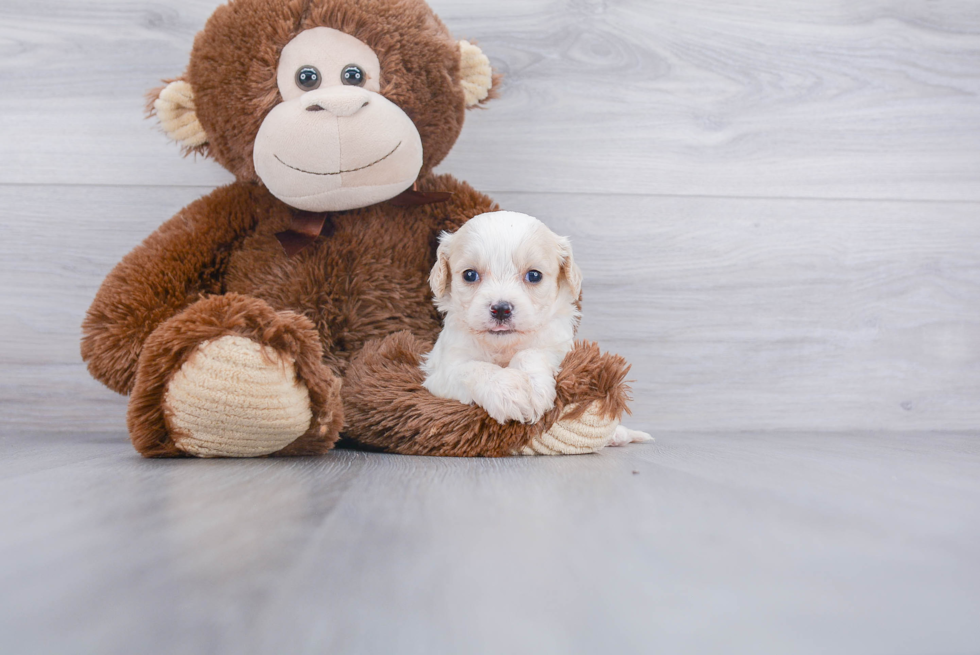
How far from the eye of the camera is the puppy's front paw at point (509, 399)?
2.85 feet

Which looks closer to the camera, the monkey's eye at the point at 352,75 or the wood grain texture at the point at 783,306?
the monkey's eye at the point at 352,75

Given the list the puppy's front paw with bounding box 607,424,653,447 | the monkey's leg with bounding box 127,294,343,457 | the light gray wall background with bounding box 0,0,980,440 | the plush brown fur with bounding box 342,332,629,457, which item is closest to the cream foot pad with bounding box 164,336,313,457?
the monkey's leg with bounding box 127,294,343,457

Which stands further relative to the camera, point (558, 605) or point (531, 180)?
point (531, 180)

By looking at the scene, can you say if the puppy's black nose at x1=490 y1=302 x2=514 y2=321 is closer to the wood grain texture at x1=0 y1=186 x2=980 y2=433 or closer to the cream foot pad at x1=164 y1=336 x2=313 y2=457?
the cream foot pad at x1=164 y1=336 x2=313 y2=457

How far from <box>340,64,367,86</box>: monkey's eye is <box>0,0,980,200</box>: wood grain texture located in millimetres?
371

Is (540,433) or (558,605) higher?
(558,605)

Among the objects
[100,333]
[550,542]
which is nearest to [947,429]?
[550,542]

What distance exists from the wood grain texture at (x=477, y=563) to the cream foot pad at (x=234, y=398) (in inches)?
2.6

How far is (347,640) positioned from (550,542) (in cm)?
19

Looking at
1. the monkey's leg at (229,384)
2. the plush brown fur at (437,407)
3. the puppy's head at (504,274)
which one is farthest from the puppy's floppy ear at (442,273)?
the monkey's leg at (229,384)

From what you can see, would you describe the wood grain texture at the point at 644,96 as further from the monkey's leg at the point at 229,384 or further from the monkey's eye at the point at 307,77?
the monkey's leg at the point at 229,384

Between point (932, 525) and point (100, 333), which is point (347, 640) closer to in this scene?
point (932, 525)

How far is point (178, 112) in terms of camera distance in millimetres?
1031

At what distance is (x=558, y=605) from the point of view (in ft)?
1.29
